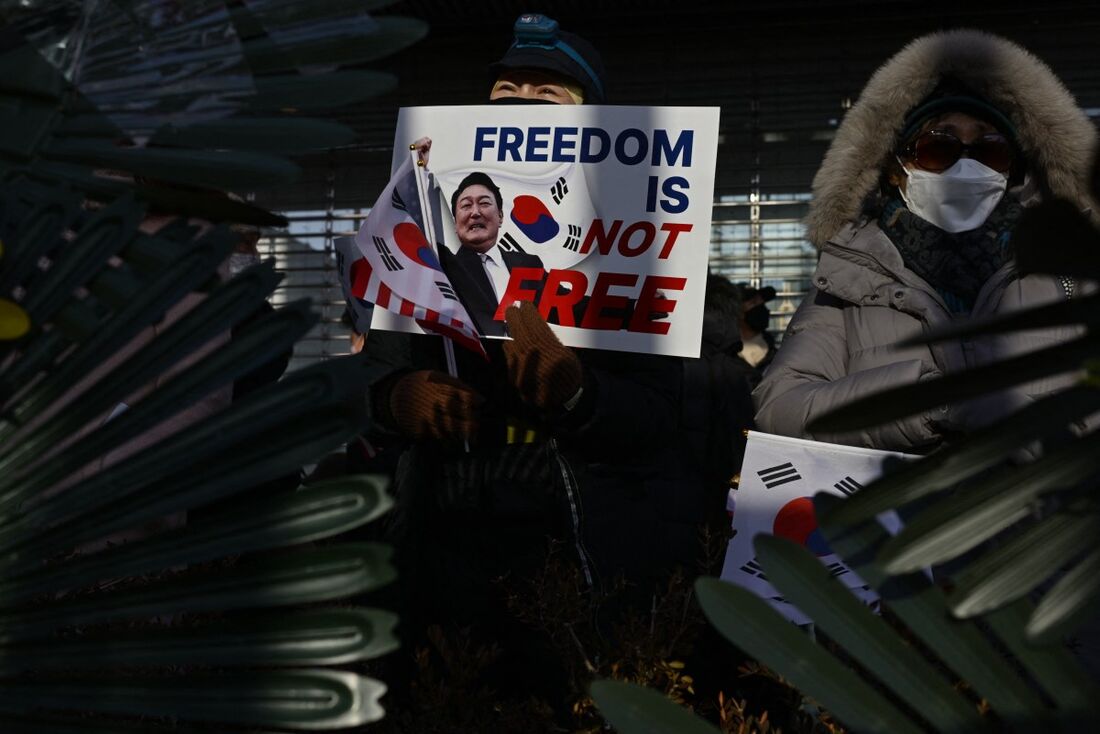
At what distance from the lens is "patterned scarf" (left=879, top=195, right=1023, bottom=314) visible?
2.82m

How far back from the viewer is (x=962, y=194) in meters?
2.89

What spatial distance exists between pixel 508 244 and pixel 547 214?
11 centimetres

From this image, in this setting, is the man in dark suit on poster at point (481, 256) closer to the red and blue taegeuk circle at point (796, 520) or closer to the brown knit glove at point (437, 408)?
the brown knit glove at point (437, 408)

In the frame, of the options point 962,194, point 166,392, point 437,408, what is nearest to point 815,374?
point 962,194

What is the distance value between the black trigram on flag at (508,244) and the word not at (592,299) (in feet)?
0.19

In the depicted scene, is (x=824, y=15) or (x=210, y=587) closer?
(x=210, y=587)

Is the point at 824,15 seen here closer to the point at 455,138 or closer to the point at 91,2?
the point at 455,138

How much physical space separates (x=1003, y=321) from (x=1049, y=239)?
4 cm

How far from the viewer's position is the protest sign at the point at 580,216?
9.30 ft

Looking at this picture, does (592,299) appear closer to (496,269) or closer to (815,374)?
(496,269)

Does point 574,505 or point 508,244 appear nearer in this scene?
point 574,505

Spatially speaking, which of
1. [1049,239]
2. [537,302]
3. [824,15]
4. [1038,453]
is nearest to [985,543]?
[1038,453]

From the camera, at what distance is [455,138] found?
3.03 metres

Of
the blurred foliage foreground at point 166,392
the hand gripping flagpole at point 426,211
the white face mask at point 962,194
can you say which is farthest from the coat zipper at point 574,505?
the blurred foliage foreground at point 166,392
